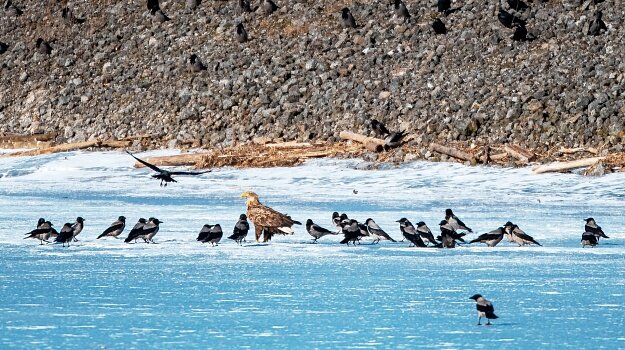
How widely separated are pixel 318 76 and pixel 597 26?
9391 mm

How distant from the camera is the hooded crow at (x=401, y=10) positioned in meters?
42.6

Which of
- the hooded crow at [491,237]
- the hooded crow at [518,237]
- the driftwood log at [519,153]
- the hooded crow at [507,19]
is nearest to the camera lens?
the hooded crow at [518,237]

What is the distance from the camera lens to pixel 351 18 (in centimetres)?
4338

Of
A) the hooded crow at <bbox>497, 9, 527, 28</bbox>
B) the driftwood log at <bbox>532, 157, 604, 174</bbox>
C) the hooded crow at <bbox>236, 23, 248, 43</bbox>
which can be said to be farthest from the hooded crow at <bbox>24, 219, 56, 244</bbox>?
the hooded crow at <bbox>236, 23, 248, 43</bbox>

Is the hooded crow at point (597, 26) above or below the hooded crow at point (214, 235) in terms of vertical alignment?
above

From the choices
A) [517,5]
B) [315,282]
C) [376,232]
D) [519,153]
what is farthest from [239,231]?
[517,5]

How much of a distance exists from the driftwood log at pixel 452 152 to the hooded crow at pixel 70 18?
2445 centimetres

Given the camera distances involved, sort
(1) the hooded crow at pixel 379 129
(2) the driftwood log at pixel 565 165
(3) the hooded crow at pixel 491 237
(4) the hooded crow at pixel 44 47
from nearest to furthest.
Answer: (3) the hooded crow at pixel 491 237, (2) the driftwood log at pixel 565 165, (1) the hooded crow at pixel 379 129, (4) the hooded crow at pixel 44 47

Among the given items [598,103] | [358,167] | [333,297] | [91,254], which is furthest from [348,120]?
[333,297]

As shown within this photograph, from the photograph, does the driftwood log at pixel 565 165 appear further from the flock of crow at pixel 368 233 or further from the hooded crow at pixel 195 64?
the hooded crow at pixel 195 64

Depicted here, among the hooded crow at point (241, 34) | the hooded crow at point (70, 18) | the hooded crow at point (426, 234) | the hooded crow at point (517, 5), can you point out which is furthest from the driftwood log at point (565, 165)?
the hooded crow at point (70, 18)

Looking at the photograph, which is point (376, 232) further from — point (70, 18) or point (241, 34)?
point (70, 18)

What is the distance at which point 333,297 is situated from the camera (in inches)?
483

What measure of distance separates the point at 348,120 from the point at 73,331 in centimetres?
2774
